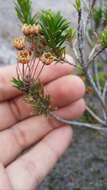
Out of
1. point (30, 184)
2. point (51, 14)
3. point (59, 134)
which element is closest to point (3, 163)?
point (30, 184)

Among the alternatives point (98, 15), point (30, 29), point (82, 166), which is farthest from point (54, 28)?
point (82, 166)

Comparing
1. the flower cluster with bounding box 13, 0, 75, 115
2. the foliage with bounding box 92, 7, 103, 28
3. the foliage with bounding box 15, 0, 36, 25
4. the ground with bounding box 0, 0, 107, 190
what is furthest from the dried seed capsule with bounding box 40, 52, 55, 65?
the ground with bounding box 0, 0, 107, 190

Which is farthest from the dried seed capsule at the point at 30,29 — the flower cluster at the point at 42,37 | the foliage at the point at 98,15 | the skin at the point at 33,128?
the foliage at the point at 98,15

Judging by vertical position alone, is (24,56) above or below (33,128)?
above

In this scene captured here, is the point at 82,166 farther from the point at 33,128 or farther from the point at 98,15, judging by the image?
the point at 98,15

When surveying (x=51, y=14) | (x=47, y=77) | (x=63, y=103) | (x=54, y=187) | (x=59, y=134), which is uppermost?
(x=51, y=14)

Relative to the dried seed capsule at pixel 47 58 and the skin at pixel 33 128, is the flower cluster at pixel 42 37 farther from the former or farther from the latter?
the skin at pixel 33 128

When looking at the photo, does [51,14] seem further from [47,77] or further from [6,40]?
[6,40]

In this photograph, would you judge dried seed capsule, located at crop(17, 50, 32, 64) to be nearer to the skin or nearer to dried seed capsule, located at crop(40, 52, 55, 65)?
dried seed capsule, located at crop(40, 52, 55, 65)
